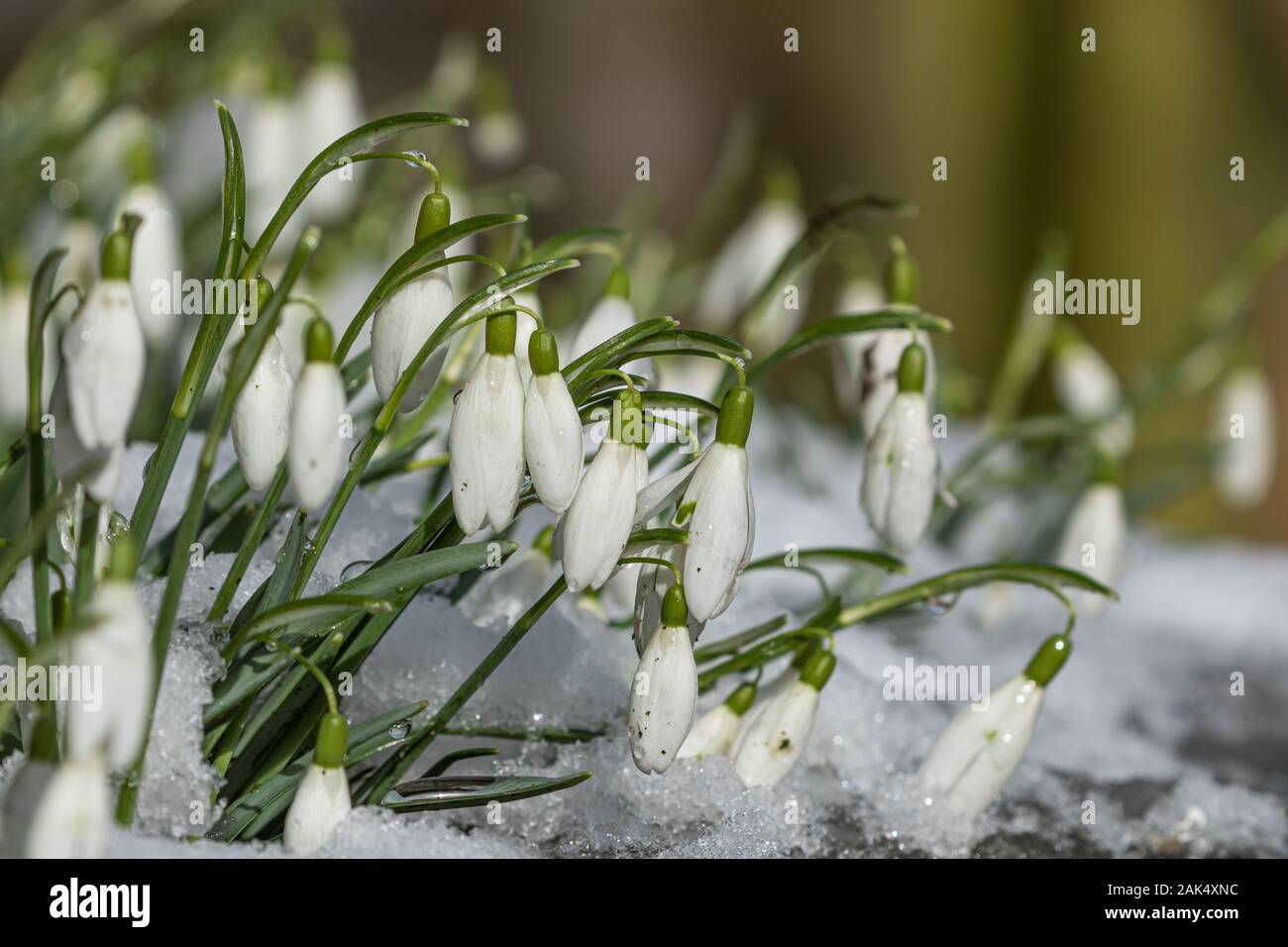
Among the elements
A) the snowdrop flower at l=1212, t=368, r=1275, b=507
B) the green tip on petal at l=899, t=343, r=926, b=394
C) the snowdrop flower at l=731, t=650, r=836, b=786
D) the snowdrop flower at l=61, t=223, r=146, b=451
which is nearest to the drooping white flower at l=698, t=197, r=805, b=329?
the snowdrop flower at l=1212, t=368, r=1275, b=507

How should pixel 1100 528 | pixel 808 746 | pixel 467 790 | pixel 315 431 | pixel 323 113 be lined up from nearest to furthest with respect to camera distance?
pixel 315 431 < pixel 467 790 < pixel 808 746 < pixel 1100 528 < pixel 323 113

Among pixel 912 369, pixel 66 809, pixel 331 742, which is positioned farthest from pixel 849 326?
pixel 66 809

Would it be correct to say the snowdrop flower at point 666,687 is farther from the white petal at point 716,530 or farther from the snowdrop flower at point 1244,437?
the snowdrop flower at point 1244,437

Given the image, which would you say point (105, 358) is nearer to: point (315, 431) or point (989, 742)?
point (315, 431)

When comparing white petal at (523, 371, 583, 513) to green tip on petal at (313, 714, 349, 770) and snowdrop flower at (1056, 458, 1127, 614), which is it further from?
snowdrop flower at (1056, 458, 1127, 614)
